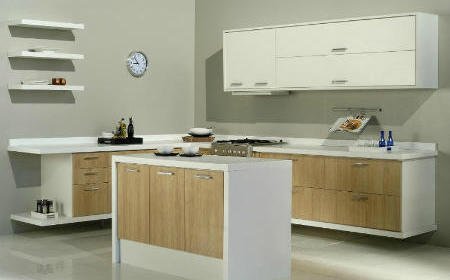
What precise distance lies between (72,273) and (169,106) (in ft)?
12.0

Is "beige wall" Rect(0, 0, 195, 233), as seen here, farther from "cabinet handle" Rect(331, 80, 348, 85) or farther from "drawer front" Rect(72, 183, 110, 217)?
"cabinet handle" Rect(331, 80, 348, 85)

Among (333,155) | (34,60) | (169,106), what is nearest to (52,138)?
(34,60)

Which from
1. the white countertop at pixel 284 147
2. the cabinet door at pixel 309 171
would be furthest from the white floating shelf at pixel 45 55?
the cabinet door at pixel 309 171

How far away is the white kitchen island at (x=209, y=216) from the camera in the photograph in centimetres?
513

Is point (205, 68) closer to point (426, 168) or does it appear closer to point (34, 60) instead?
point (34, 60)

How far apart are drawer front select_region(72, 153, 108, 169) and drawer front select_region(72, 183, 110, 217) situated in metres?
0.20

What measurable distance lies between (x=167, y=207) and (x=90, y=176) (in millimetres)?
1975

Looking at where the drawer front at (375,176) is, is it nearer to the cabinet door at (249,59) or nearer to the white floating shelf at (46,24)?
the cabinet door at (249,59)

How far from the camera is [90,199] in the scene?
7.34 meters

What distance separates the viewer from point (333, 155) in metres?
6.92

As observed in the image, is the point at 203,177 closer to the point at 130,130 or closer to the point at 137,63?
the point at 130,130

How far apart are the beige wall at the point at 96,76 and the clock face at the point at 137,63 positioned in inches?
2.5

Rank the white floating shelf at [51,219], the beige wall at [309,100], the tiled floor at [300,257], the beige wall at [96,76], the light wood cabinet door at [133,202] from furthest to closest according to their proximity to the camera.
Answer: the beige wall at [96,76]
the white floating shelf at [51,219]
the beige wall at [309,100]
the light wood cabinet door at [133,202]
the tiled floor at [300,257]

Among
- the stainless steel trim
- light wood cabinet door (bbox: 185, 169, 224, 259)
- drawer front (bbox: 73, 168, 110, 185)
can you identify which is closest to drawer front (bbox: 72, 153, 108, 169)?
drawer front (bbox: 73, 168, 110, 185)
